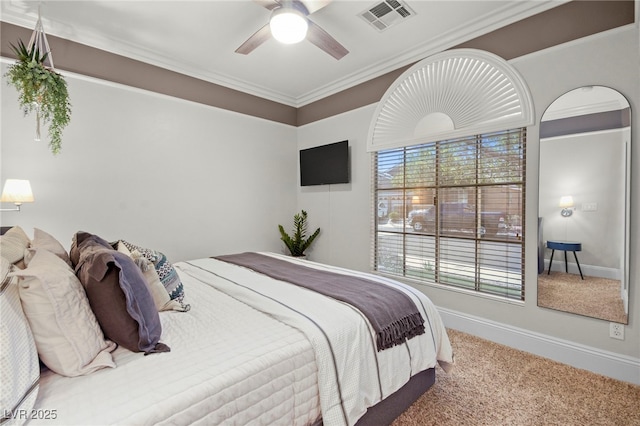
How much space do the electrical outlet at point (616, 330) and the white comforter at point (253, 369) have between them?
1310 millimetres

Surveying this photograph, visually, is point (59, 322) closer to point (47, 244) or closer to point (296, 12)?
point (47, 244)

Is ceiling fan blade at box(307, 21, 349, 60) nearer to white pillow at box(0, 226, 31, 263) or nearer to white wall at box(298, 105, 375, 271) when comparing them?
white wall at box(298, 105, 375, 271)

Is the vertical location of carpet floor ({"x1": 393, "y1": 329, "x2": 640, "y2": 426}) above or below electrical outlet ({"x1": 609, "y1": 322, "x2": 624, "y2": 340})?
below

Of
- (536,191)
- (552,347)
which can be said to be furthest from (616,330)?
(536,191)

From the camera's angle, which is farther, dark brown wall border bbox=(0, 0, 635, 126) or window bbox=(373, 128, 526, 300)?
window bbox=(373, 128, 526, 300)

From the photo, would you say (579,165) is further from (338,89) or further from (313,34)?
(338,89)

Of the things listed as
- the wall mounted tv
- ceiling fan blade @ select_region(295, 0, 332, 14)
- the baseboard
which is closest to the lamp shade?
ceiling fan blade @ select_region(295, 0, 332, 14)

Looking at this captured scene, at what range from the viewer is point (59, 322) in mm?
981

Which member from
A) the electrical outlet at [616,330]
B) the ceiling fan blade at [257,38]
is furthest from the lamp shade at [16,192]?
the electrical outlet at [616,330]

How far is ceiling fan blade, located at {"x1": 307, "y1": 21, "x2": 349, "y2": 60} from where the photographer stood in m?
2.26

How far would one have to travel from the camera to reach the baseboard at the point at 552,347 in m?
2.07

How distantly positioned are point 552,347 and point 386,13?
10.2 feet

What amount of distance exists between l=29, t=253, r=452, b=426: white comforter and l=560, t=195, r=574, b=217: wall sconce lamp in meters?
1.44

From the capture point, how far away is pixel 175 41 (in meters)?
2.94
